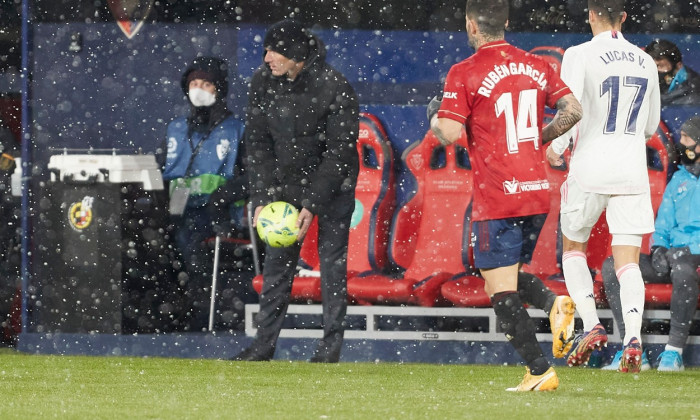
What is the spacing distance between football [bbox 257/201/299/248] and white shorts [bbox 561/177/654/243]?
1.58 meters

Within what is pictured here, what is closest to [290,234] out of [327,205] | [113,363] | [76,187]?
[327,205]

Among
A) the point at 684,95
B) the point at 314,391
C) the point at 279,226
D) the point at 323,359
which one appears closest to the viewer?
the point at 314,391

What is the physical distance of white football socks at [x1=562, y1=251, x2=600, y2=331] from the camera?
802 centimetres

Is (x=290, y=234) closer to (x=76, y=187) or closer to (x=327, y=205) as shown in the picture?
(x=327, y=205)

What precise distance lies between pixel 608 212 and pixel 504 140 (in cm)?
159

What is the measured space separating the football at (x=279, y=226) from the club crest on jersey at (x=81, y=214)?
181 cm

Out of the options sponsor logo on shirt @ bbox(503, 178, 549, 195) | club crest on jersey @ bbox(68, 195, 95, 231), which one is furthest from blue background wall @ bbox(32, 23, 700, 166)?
sponsor logo on shirt @ bbox(503, 178, 549, 195)

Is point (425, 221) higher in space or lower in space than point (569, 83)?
lower

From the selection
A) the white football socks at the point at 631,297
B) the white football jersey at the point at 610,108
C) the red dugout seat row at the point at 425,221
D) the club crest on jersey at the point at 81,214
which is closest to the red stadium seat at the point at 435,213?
the red dugout seat row at the point at 425,221

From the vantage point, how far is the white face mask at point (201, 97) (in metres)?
11.0

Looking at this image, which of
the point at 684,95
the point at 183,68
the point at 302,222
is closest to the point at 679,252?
the point at 684,95

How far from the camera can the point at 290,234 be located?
344 inches

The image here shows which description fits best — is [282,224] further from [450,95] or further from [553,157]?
[450,95]

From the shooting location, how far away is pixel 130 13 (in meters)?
11.4
